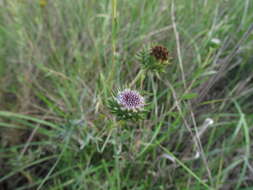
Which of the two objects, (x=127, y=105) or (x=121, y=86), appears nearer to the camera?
(x=127, y=105)

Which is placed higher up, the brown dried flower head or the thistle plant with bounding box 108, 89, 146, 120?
the brown dried flower head

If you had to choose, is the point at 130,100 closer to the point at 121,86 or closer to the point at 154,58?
the point at 154,58

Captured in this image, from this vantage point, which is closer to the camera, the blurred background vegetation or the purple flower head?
the purple flower head

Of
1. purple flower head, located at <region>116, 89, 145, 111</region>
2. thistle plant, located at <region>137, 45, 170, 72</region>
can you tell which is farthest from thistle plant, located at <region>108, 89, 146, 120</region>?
thistle plant, located at <region>137, 45, 170, 72</region>

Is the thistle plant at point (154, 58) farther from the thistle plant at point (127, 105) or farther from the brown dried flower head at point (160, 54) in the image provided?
the thistle plant at point (127, 105)

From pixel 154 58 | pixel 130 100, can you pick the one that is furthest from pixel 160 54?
pixel 130 100

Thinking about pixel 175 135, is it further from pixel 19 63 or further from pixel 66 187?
pixel 19 63

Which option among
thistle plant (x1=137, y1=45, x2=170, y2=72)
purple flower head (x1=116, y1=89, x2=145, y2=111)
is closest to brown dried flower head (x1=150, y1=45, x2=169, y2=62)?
thistle plant (x1=137, y1=45, x2=170, y2=72)

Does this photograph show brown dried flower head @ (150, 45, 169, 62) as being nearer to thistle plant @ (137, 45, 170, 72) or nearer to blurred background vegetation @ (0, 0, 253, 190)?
thistle plant @ (137, 45, 170, 72)

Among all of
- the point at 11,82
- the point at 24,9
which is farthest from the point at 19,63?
the point at 24,9
